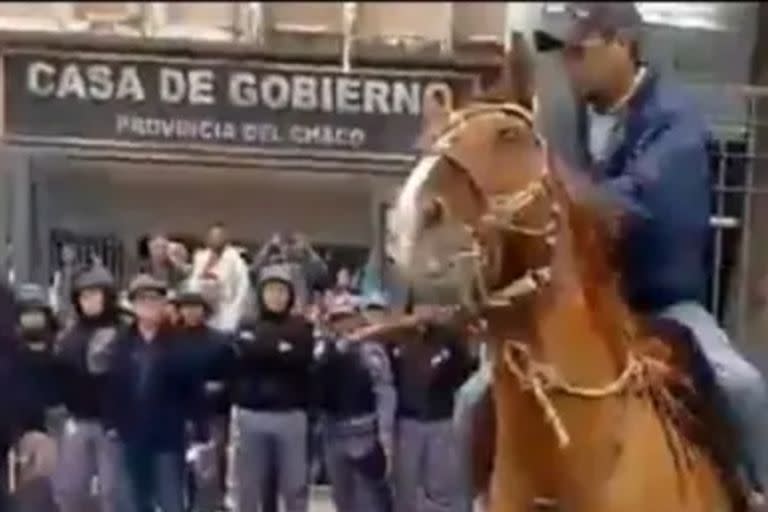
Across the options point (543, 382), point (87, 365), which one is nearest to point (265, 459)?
point (87, 365)

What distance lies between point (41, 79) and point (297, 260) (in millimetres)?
188

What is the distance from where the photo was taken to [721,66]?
1060 millimetres

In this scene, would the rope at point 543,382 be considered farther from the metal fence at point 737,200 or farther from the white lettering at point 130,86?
the white lettering at point 130,86

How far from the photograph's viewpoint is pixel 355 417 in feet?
3.66

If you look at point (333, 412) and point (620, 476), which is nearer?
point (620, 476)

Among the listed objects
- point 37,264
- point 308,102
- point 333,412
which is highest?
point 308,102

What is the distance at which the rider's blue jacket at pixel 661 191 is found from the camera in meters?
0.99

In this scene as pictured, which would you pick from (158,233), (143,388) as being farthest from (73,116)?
(143,388)

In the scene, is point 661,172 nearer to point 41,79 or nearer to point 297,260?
point 297,260

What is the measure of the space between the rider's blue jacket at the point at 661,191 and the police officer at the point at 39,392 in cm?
37

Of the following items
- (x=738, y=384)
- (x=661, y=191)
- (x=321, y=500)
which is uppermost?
(x=661, y=191)

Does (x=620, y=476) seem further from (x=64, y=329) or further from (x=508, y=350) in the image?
(x=64, y=329)

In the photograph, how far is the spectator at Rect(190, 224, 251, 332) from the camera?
1062 millimetres

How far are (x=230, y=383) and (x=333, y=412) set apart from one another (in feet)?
0.23
